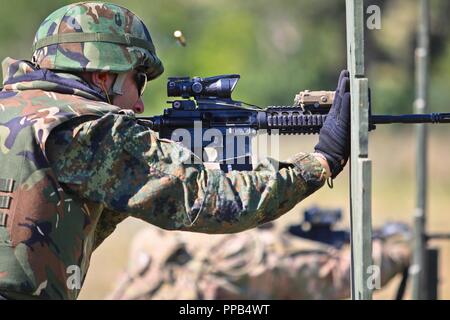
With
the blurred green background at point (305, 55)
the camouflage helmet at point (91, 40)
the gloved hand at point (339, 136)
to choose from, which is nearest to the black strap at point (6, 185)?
the camouflage helmet at point (91, 40)

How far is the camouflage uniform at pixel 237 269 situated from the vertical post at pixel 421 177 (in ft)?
2.07

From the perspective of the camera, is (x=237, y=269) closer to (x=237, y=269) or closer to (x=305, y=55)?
(x=237, y=269)

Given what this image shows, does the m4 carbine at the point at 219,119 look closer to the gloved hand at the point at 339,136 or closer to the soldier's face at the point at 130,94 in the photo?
the soldier's face at the point at 130,94

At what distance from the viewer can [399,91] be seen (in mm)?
27828

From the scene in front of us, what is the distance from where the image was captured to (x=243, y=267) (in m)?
9.05

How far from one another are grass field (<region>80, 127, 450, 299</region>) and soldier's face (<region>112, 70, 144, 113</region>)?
7152 millimetres

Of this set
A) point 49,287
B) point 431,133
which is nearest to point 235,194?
A: point 49,287

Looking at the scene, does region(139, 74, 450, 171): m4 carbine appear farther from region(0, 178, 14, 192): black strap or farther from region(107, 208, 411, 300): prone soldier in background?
region(107, 208, 411, 300): prone soldier in background

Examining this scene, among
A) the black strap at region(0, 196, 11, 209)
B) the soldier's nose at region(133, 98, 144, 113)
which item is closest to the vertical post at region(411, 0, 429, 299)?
the soldier's nose at region(133, 98, 144, 113)

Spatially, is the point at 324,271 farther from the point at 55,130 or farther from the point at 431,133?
the point at 431,133

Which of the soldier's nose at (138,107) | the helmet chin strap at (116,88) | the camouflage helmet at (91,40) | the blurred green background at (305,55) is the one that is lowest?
the soldier's nose at (138,107)

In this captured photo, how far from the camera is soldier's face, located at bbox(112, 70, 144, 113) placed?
4.73 metres

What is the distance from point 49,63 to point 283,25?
96.3 feet

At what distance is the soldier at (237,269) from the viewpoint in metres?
9.00
